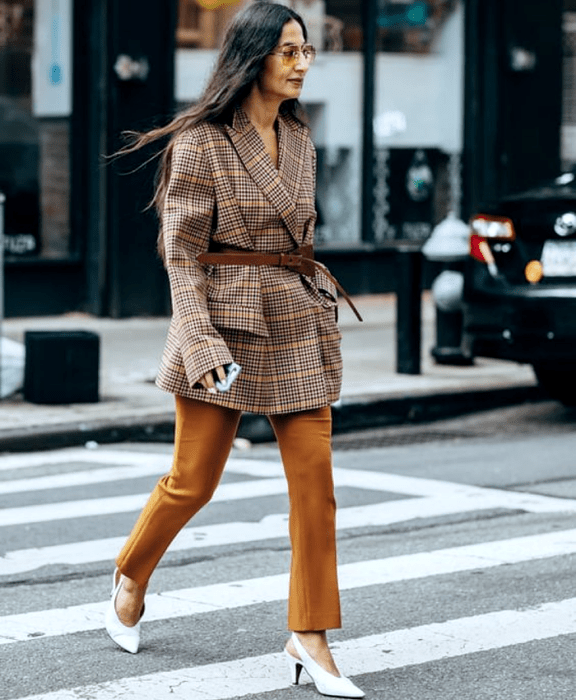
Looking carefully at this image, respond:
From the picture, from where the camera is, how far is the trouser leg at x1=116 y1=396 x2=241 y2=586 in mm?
5023

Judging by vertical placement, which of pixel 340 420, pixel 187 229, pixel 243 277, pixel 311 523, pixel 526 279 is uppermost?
pixel 187 229

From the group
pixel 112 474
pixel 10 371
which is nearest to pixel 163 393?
pixel 10 371

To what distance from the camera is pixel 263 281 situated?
4.97m

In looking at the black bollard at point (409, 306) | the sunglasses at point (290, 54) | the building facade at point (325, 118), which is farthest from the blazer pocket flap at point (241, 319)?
the building facade at point (325, 118)

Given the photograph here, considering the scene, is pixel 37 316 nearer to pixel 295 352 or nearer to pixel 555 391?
pixel 555 391

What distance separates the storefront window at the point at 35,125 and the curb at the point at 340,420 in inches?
194

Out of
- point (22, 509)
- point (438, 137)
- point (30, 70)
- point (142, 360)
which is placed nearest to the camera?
point (22, 509)

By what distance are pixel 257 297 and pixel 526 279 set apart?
5.60m

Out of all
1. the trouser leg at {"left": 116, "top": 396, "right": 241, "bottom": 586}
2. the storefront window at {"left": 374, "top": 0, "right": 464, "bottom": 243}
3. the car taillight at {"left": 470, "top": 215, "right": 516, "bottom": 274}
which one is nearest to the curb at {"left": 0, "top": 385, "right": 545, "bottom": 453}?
the car taillight at {"left": 470, "top": 215, "right": 516, "bottom": 274}

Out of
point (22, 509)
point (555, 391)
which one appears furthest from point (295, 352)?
point (555, 391)

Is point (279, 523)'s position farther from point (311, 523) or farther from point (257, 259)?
point (257, 259)

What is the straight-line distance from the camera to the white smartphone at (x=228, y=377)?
4730 millimetres

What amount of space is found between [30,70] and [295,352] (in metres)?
10.4

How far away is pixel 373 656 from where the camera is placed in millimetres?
5273
